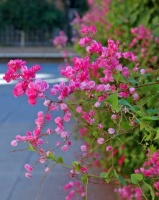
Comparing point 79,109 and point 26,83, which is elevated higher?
point 26,83

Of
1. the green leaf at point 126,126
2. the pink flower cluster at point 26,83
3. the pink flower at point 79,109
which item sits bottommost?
the green leaf at point 126,126

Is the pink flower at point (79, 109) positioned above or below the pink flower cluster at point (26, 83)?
below

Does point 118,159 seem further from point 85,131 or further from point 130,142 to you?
point 85,131

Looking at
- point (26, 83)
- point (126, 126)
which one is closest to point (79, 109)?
point (126, 126)

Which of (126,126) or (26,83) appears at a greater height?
(26,83)

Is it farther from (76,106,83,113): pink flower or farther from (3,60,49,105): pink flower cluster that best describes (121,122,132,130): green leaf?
(3,60,49,105): pink flower cluster

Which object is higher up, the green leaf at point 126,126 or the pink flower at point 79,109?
the pink flower at point 79,109

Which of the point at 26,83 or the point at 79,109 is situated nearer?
the point at 26,83

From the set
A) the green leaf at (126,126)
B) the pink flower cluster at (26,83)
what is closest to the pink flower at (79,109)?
the green leaf at (126,126)

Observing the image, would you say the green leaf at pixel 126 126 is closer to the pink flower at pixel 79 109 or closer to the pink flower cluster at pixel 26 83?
the pink flower at pixel 79 109

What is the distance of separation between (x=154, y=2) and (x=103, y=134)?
9.08 ft

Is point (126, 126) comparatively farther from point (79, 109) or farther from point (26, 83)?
point (26, 83)

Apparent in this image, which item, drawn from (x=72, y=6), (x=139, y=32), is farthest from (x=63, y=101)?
(x=72, y=6)

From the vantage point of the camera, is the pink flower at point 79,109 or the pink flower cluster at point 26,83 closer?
the pink flower cluster at point 26,83
